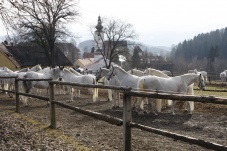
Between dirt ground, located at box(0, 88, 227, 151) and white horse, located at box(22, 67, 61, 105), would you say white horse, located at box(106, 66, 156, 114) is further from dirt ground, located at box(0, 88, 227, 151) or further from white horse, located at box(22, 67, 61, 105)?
white horse, located at box(22, 67, 61, 105)

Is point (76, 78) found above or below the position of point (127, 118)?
above

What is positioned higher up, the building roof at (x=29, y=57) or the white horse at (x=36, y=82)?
the building roof at (x=29, y=57)

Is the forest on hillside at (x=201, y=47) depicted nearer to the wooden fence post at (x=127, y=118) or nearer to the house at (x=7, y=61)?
the house at (x=7, y=61)

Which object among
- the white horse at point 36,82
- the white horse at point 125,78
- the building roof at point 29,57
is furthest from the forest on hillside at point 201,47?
the white horse at point 125,78

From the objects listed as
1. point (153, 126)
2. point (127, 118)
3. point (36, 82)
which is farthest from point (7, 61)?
point (127, 118)

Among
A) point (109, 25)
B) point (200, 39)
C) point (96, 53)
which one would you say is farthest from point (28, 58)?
point (200, 39)

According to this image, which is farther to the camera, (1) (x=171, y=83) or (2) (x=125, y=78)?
(2) (x=125, y=78)

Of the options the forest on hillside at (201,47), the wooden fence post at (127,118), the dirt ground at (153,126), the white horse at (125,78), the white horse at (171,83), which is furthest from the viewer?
the forest on hillside at (201,47)

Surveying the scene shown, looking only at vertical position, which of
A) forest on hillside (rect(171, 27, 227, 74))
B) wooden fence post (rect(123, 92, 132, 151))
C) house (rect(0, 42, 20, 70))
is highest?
forest on hillside (rect(171, 27, 227, 74))

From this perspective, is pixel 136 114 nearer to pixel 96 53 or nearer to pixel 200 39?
pixel 96 53

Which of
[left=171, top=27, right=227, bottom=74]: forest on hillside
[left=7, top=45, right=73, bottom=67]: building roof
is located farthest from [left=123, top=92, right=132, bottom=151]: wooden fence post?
[left=171, top=27, right=227, bottom=74]: forest on hillside

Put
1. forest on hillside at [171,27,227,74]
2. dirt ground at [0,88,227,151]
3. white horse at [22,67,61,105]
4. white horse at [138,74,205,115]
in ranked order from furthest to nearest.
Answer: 1. forest on hillside at [171,27,227,74]
2. white horse at [22,67,61,105]
3. white horse at [138,74,205,115]
4. dirt ground at [0,88,227,151]

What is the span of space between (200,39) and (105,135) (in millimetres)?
156081

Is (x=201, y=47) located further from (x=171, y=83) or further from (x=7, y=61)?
(x=171, y=83)
